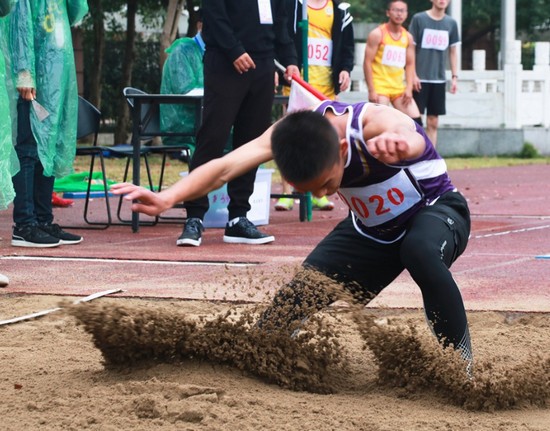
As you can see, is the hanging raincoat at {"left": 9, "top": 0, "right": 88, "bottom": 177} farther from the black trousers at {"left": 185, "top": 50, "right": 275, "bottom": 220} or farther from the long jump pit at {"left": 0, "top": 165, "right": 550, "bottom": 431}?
the long jump pit at {"left": 0, "top": 165, "right": 550, "bottom": 431}

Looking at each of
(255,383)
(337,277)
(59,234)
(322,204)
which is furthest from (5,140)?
(322,204)

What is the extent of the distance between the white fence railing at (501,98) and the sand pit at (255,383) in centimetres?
1693

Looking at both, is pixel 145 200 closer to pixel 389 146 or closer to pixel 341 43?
pixel 389 146

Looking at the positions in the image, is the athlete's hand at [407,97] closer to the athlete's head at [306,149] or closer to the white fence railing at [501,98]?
the white fence railing at [501,98]

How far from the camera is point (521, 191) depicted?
1358 cm

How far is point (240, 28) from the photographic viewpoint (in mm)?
8273

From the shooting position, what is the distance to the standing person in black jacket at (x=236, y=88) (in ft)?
26.5

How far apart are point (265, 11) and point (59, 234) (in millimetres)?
2197

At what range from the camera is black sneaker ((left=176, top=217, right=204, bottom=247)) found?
26.5 ft

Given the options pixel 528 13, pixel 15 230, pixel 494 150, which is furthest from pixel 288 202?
pixel 528 13

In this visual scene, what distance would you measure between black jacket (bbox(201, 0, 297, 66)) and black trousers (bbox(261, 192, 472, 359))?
3590 millimetres

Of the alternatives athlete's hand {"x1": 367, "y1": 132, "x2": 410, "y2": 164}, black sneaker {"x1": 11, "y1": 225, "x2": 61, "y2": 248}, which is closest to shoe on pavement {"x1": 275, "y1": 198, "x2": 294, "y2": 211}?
black sneaker {"x1": 11, "y1": 225, "x2": 61, "y2": 248}

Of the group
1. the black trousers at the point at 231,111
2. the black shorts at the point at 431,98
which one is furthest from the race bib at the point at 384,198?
the black shorts at the point at 431,98

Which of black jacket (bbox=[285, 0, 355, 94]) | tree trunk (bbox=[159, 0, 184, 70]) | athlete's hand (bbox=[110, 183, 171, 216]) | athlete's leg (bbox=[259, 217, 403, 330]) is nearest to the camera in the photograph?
athlete's hand (bbox=[110, 183, 171, 216])
